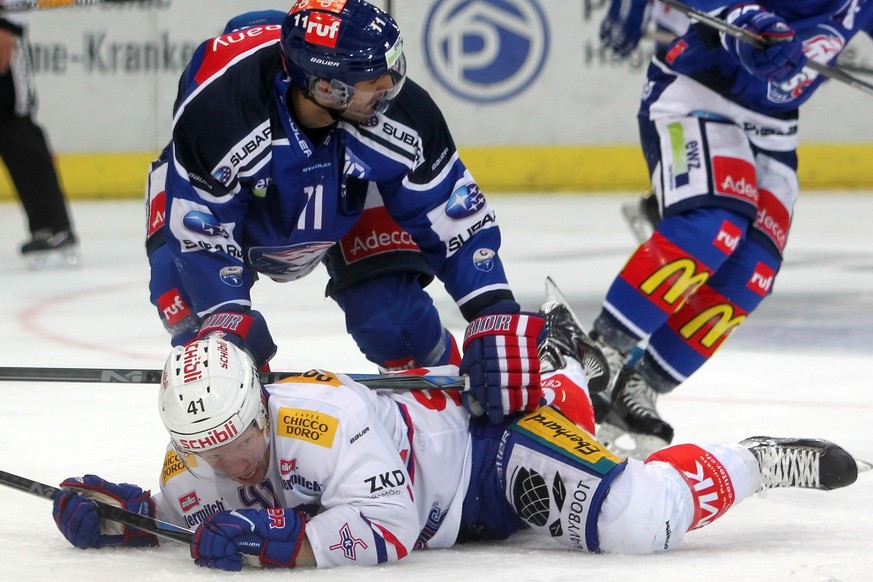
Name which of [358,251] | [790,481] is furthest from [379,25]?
[790,481]

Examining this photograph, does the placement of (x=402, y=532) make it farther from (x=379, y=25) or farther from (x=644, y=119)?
(x=644, y=119)

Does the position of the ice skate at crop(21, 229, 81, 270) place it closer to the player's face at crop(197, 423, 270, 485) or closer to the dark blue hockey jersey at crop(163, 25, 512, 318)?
the dark blue hockey jersey at crop(163, 25, 512, 318)

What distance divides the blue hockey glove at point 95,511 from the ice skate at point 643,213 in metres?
2.09

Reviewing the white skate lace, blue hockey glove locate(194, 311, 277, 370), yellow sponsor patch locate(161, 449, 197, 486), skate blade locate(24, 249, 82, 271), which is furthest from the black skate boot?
skate blade locate(24, 249, 82, 271)

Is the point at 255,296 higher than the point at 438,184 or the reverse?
the reverse

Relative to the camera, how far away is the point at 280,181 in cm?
275

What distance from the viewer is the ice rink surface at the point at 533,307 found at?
2.31 metres

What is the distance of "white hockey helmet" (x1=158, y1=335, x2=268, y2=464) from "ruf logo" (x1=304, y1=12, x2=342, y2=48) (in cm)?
59

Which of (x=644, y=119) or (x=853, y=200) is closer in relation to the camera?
(x=644, y=119)

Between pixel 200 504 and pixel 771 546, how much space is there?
3.05 feet

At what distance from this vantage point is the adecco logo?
8180 millimetres

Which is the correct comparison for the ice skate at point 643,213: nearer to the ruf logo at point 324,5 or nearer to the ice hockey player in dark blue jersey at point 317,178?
the ice hockey player in dark blue jersey at point 317,178

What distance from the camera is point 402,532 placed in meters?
2.29

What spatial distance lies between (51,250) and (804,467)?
4358 mm
